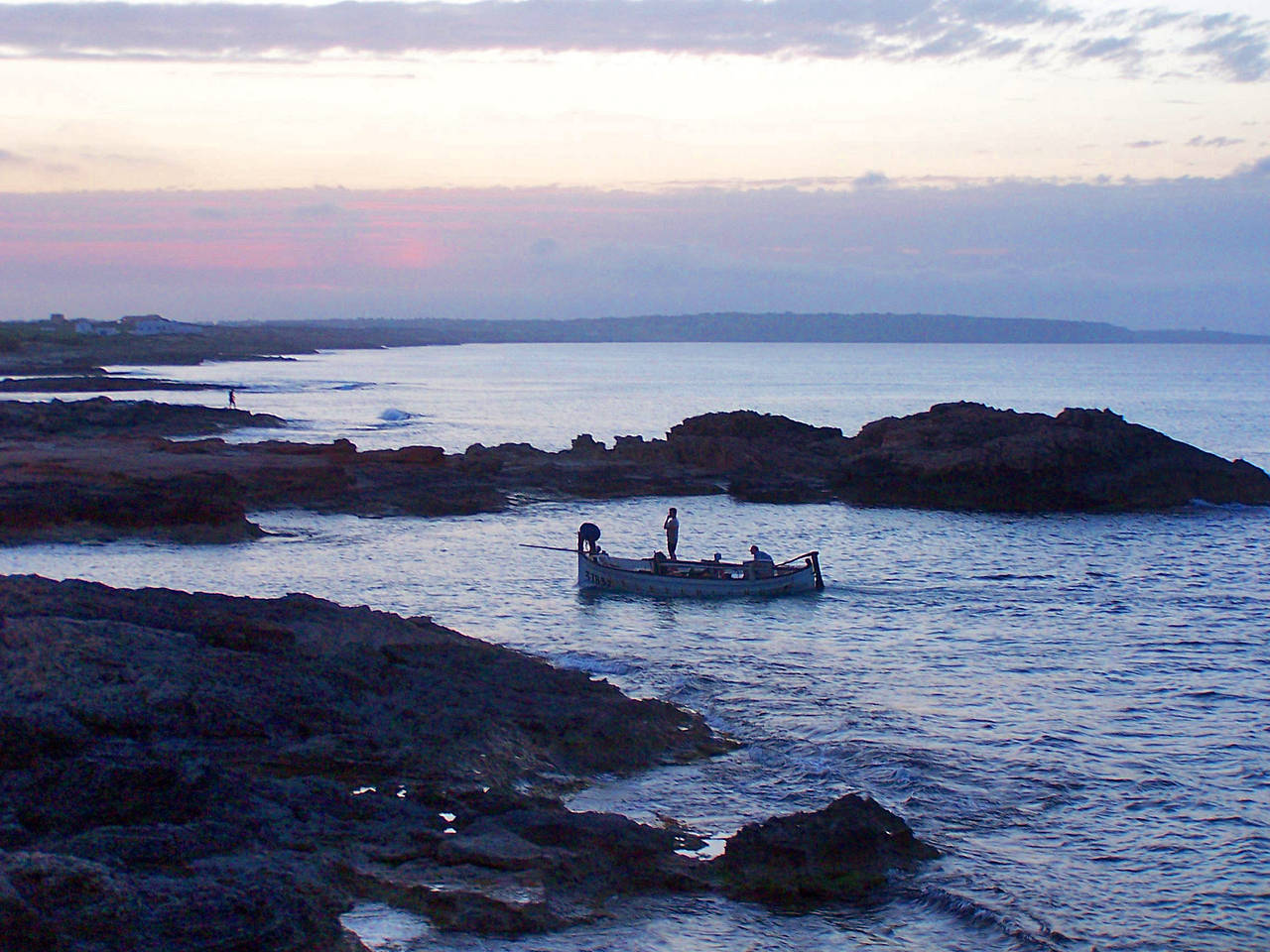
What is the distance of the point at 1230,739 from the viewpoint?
17078 mm

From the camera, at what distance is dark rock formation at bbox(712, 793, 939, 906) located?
35.8 feet

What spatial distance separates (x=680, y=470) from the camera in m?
46.5

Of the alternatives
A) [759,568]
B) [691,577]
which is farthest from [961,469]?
[691,577]

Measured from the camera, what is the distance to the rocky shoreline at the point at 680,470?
35.9 meters

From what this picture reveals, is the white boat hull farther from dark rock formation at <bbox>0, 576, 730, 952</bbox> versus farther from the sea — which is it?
dark rock formation at <bbox>0, 576, 730, 952</bbox>

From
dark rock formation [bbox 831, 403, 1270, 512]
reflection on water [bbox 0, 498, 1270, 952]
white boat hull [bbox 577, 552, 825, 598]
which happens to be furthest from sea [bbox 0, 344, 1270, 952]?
dark rock formation [bbox 831, 403, 1270, 512]

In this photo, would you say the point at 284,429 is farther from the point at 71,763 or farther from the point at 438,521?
the point at 71,763

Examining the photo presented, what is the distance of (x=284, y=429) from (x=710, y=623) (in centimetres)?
4441

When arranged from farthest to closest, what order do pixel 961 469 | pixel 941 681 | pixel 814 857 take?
pixel 961 469, pixel 941 681, pixel 814 857

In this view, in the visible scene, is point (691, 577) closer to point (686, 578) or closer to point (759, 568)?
point (686, 578)

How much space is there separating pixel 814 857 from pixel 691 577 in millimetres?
15448

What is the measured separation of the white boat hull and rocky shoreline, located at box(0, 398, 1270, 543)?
10864 millimetres

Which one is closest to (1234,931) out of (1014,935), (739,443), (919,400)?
(1014,935)

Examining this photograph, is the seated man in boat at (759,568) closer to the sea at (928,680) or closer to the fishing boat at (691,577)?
the fishing boat at (691,577)
